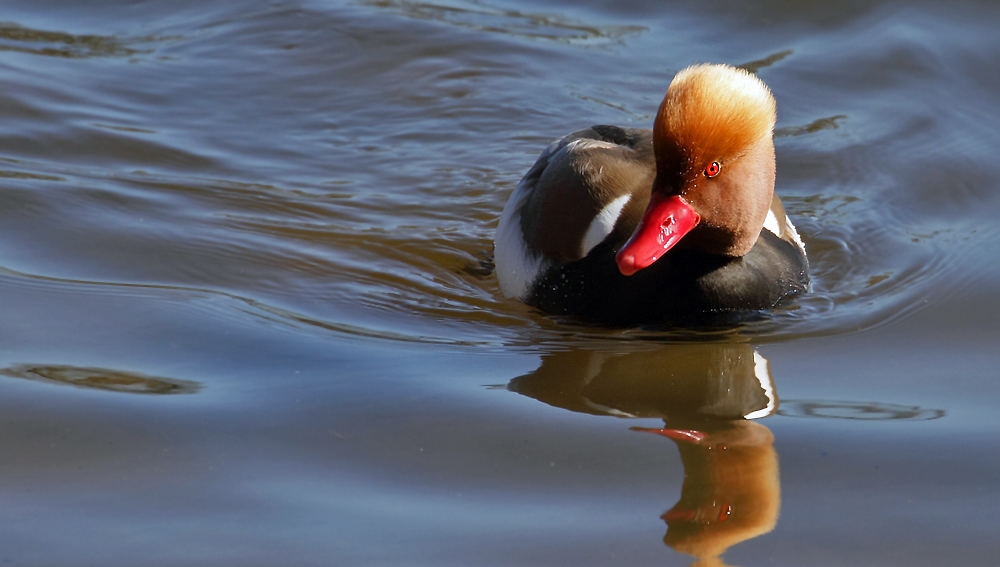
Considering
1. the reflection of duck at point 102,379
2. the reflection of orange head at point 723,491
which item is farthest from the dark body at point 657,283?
the reflection of duck at point 102,379

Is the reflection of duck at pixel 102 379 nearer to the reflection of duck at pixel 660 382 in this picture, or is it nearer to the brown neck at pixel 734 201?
the reflection of duck at pixel 660 382

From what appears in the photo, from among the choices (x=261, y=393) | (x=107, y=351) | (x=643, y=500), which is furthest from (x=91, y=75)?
(x=643, y=500)

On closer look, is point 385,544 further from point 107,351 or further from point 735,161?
point 735,161

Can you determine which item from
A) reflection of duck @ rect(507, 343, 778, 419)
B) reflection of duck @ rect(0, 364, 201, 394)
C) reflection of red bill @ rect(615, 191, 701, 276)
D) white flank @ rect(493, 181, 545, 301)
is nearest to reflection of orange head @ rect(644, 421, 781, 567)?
reflection of duck @ rect(507, 343, 778, 419)

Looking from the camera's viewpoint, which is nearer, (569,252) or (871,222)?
(569,252)

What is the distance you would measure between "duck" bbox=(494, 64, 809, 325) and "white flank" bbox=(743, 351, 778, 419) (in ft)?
1.11

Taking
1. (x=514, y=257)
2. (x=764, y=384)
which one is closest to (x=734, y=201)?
(x=764, y=384)

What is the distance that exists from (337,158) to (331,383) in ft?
10.6

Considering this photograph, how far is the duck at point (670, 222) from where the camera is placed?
12.4 ft

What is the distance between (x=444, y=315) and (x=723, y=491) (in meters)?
1.86

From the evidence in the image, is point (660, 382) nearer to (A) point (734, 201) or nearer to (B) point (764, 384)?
(B) point (764, 384)

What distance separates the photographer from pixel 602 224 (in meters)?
4.29

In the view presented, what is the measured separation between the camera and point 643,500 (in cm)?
290

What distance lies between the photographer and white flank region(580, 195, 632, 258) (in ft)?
14.0
